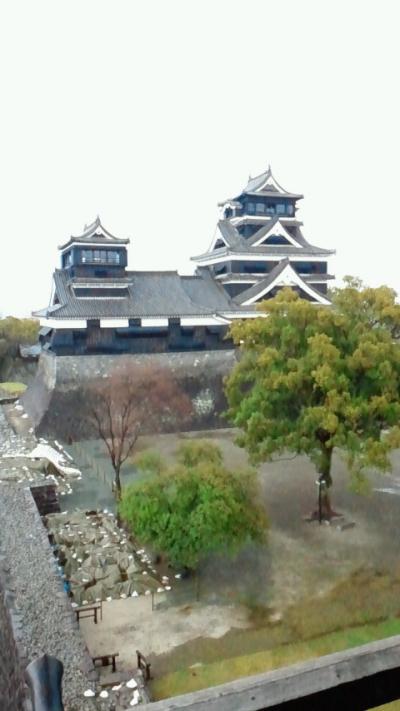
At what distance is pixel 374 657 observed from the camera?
1366 millimetres

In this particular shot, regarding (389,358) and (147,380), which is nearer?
(389,358)

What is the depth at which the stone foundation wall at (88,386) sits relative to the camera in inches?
835

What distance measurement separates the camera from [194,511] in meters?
9.85

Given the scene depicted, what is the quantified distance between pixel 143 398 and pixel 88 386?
244cm

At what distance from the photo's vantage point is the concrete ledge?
→ 1.22 m

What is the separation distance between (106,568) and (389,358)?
7.67 m

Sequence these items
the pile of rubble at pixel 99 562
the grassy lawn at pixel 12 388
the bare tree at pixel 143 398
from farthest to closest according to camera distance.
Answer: the grassy lawn at pixel 12 388, the bare tree at pixel 143 398, the pile of rubble at pixel 99 562

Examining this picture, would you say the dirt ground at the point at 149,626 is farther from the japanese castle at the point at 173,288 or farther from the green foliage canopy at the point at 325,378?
the japanese castle at the point at 173,288

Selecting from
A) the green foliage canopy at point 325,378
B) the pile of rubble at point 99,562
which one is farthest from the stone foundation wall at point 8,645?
the green foliage canopy at point 325,378

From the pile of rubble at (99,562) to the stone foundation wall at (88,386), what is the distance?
8.57 metres

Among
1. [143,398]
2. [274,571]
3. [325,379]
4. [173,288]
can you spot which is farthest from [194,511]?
[173,288]

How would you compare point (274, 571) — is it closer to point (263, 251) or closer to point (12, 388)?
point (263, 251)

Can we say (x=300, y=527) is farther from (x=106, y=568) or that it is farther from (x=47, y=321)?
(x=47, y=321)

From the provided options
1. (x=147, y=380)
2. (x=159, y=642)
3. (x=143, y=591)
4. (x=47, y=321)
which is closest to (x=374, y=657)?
(x=159, y=642)
